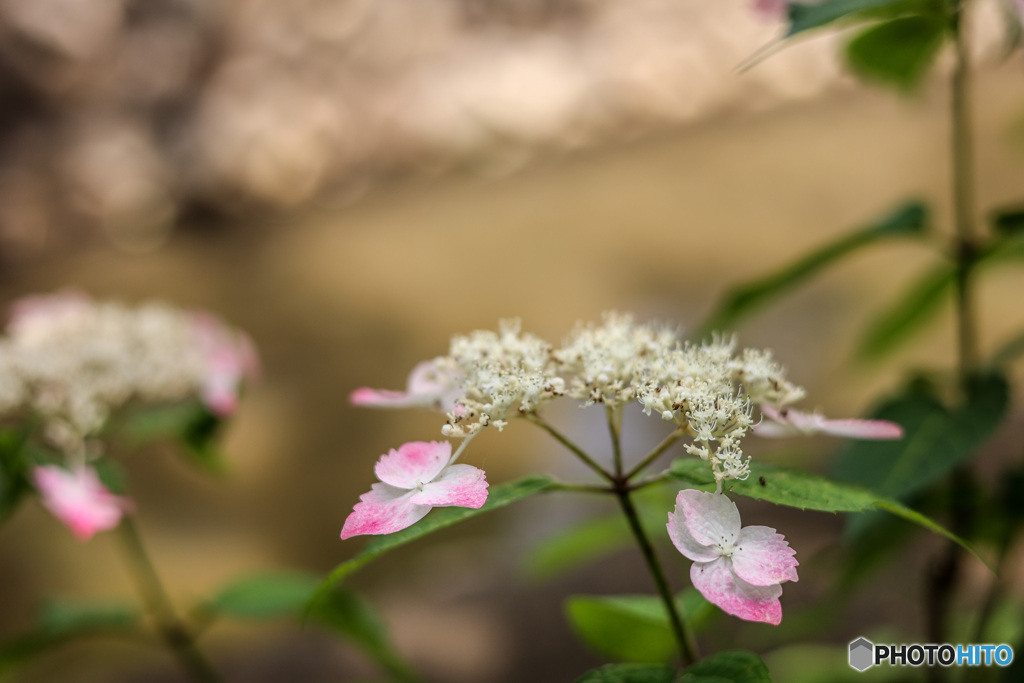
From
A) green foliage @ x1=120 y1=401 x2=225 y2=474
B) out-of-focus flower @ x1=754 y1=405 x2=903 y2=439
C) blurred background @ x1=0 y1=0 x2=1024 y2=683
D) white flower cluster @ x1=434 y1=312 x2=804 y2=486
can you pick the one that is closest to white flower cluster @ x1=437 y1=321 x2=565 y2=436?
white flower cluster @ x1=434 y1=312 x2=804 y2=486

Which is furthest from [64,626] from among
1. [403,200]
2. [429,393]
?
[403,200]

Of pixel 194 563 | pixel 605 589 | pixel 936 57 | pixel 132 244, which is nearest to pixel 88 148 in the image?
pixel 132 244

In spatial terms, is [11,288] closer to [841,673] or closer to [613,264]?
[613,264]

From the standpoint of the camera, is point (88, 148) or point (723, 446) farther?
point (88, 148)

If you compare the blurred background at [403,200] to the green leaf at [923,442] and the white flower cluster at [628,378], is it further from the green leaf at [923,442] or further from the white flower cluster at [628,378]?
the white flower cluster at [628,378]

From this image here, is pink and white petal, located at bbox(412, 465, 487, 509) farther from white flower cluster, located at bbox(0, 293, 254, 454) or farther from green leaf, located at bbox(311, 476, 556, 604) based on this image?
white flower cluster, located at bbox(0, 293, 254, 454)
